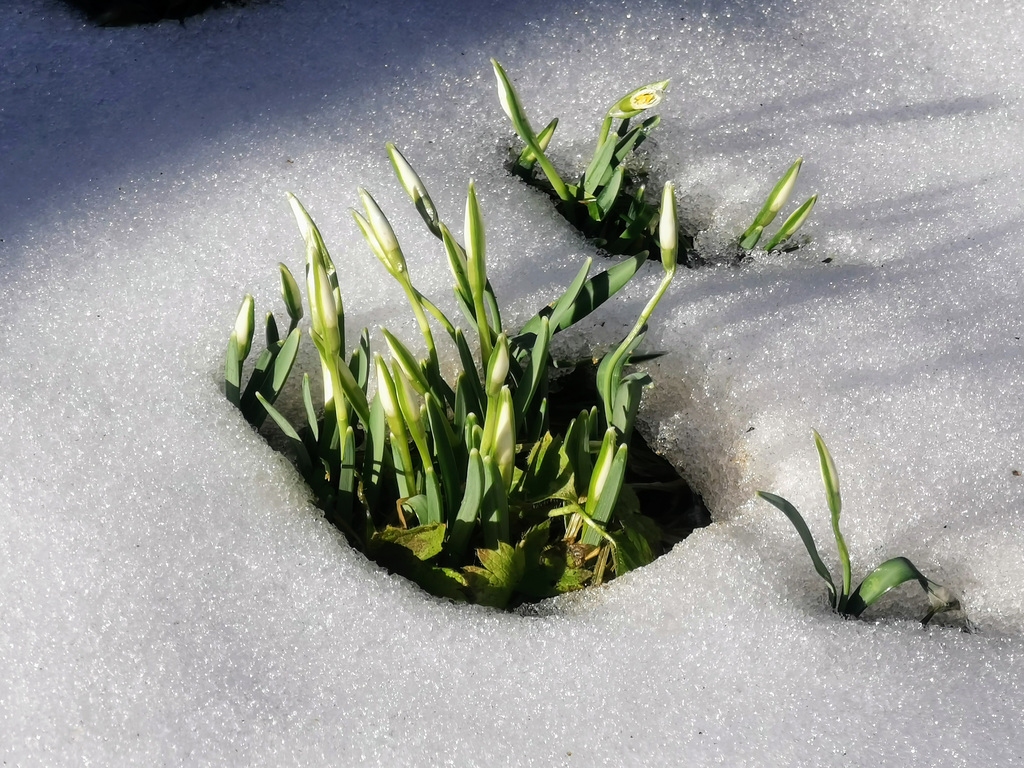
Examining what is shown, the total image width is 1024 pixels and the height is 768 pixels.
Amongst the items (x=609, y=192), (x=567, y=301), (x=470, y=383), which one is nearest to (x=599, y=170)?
(x=609, y=192)

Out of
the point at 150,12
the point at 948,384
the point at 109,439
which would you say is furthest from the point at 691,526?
the point at 150,12

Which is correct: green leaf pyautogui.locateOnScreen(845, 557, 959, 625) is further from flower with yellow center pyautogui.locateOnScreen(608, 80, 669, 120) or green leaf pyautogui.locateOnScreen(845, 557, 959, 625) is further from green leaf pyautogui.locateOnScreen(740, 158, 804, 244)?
flower with yellow center pyautogui.locateOnScreen(608, 80, 669, 120)

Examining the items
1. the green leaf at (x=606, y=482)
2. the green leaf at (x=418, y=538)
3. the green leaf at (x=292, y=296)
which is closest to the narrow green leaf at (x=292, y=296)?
the green leaf at (x=292, y=296)

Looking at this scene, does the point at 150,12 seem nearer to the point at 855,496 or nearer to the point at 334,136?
the point at 334,136

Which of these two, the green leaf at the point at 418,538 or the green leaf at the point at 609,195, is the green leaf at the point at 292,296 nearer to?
the green leaf at the point at 418,538

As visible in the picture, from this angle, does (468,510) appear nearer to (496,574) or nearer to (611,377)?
(496,574)

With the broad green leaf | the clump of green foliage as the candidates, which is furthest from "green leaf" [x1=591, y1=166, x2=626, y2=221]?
the broad green leaf

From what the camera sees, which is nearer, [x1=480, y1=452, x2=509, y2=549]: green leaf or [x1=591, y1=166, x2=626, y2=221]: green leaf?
[x1=480, y1=452, x2=509, y2=549]: green leaf
